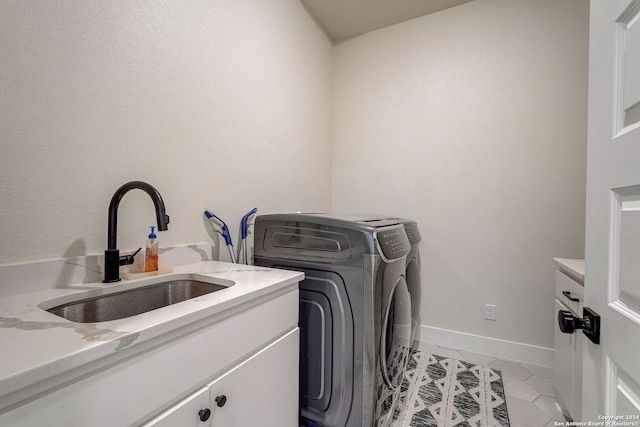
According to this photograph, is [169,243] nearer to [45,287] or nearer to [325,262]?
[45,287]

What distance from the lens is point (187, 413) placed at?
71 centimetres

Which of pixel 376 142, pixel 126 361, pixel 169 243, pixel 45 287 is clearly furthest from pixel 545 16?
pixel 45 287

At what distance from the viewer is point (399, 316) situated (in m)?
1.55

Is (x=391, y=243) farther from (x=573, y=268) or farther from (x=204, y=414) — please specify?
(x=204, y=414)

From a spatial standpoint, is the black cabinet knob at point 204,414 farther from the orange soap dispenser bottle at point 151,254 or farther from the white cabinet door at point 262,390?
the orange soap dispenser bottle at point 151,254

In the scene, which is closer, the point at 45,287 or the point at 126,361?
the point at 126,361

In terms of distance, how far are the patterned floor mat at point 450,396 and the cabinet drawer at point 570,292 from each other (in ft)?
2.37

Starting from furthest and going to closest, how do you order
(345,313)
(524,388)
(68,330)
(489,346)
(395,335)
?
(489,346) < (524,388) < (395,335) < (345,313) < (68,330)

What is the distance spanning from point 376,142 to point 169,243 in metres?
1.96

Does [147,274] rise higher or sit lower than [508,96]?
lower

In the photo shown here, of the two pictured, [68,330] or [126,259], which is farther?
[126,259]

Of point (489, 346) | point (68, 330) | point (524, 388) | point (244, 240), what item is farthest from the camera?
point (489, 346)

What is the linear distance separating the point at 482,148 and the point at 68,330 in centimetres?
255

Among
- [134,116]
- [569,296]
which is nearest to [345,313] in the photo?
[569,296]
